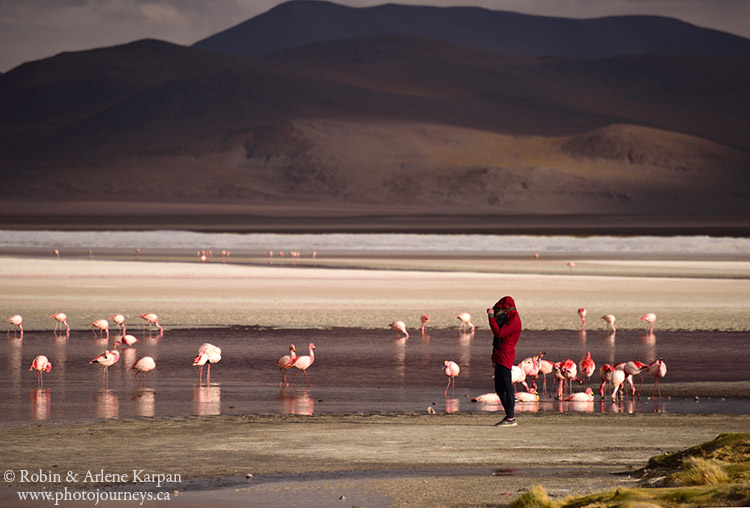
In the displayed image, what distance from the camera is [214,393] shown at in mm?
Result: 12469

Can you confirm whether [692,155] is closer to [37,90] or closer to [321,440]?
[37,90]

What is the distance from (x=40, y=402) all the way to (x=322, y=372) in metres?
3.79

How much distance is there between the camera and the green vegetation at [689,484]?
21.1ft

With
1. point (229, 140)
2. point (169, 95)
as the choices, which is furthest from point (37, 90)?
point (229, 140)

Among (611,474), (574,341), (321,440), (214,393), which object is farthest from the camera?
(574,341)

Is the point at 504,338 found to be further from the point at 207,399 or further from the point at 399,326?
the point at 399,326

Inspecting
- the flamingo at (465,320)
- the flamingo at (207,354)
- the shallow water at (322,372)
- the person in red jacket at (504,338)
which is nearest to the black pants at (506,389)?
Answer: the person in red jacket at (504,338)

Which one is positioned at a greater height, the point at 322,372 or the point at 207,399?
the point at 322,372

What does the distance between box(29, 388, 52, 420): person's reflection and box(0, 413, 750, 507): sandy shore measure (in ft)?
2.24

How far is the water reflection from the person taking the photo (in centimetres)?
1121

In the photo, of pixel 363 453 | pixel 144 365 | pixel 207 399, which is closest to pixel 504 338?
pixel 363 453

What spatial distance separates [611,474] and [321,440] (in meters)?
2.55

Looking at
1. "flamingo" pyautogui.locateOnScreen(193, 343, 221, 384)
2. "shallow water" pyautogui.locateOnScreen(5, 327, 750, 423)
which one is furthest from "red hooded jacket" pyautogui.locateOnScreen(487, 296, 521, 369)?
"flamingo" pyautogui.locateOnScreen(193, 343, 221, 384)

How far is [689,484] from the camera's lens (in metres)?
7.18
